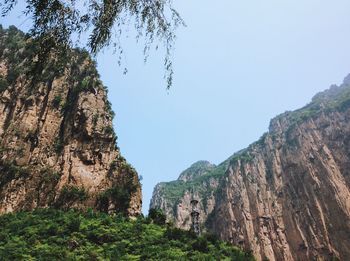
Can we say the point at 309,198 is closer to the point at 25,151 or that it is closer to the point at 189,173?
the point at 25,151

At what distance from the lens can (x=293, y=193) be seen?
69375mm

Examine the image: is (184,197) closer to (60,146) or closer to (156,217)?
(60,146)

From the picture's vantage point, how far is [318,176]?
67500 millimetres

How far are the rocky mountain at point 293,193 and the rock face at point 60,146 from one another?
34007mm

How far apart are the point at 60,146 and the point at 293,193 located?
4387 cm

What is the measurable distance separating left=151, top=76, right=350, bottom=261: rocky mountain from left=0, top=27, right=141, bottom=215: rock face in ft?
112

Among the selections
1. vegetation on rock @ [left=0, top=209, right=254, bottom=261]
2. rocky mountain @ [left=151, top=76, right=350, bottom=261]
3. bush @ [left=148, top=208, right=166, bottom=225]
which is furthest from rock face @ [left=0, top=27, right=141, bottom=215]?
rocky mountain @ [left=151, top=76, right=350, bottom=261]

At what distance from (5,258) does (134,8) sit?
18033 mm

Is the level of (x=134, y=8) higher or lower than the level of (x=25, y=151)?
lower

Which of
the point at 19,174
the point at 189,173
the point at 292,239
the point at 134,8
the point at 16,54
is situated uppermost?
the point at 189,173

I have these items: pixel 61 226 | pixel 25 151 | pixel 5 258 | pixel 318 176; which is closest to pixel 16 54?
pixel 25 151

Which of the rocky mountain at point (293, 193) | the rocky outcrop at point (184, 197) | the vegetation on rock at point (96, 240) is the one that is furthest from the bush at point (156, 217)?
the rocky outcrop at point (184, 197)

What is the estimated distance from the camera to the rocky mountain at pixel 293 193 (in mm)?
61188

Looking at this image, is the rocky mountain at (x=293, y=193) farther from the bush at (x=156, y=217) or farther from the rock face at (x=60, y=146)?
the rock face at (x=60, y=146)
